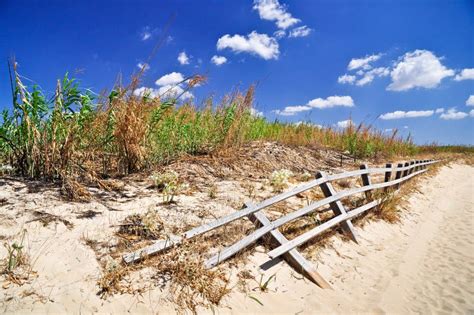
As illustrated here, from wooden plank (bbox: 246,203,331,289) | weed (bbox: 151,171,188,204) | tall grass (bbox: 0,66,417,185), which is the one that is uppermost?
tall grass (bbox: 0,66,417,185)

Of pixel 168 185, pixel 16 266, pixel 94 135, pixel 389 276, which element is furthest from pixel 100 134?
pixel 389 276

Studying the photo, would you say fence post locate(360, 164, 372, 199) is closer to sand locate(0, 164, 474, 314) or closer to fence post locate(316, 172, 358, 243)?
sand locate(0, 164, 474, 314)

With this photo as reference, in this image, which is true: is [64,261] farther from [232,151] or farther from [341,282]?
[232,151]

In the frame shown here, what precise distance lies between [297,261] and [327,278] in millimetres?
483

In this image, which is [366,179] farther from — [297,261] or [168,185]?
[168,185]

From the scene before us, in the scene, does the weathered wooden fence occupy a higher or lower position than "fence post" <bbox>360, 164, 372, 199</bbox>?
lower

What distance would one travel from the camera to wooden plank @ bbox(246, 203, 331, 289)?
344cm

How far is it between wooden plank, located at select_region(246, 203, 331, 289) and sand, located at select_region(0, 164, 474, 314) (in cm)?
8

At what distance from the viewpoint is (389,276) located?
13.2 feet

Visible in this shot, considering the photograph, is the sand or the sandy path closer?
the sand

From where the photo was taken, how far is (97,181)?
426 centimetres

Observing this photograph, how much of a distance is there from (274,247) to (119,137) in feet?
8.71

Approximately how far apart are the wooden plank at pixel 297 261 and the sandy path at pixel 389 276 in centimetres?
10

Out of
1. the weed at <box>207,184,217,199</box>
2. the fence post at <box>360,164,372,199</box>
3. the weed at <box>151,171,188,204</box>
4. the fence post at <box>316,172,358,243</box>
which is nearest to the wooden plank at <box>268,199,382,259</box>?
the fence post at <box>316,172,358,243</box>
